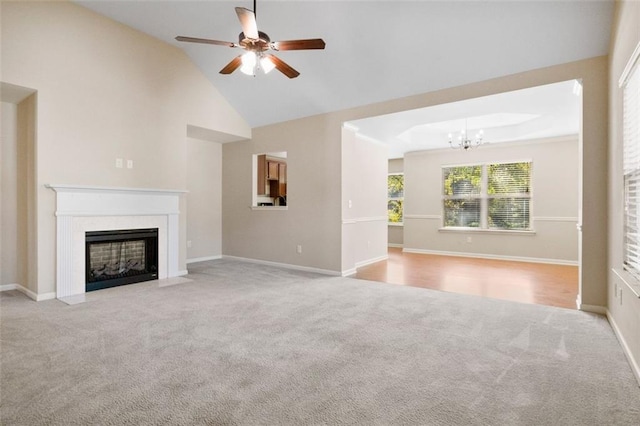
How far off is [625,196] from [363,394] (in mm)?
2723

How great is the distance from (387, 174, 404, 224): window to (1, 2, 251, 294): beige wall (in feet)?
19.8

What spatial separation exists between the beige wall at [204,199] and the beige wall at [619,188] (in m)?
6.42

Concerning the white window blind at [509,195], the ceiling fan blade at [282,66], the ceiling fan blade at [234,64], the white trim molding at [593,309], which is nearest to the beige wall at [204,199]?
the ceiling fan blade at [234,64]

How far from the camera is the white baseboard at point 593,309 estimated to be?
3.44 metres

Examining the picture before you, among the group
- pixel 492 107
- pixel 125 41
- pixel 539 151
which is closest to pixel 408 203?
pixel 539 151

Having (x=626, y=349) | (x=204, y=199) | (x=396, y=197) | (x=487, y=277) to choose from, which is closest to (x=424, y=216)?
(x=396, y=197)

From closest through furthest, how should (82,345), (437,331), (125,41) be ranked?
(82,345)
(437,331)
(125,41)

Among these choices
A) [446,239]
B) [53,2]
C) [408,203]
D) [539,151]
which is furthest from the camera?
[408,203]

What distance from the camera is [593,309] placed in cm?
350

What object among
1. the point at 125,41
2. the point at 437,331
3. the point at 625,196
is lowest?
the point at 437,331

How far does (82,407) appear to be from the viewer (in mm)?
1767

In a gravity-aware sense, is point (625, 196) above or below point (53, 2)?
below

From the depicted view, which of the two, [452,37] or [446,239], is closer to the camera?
[452,37]

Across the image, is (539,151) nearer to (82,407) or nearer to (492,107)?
(492,107)
